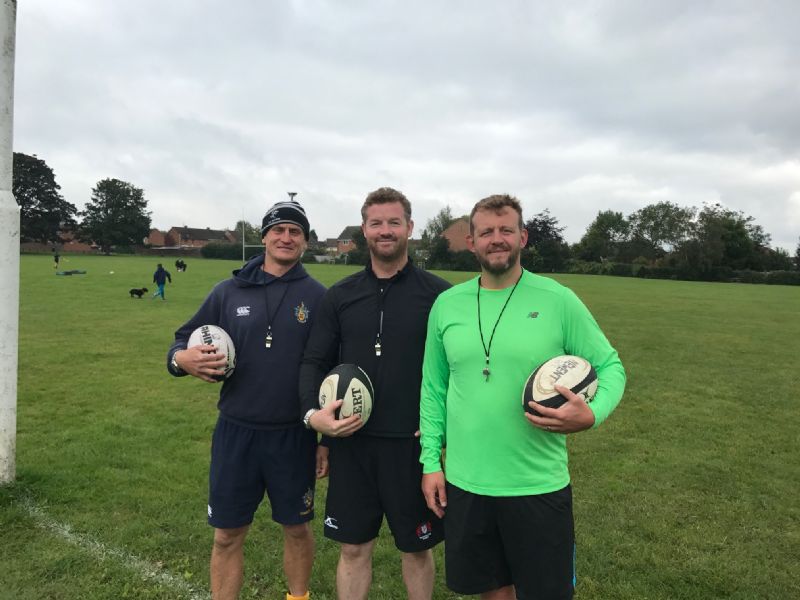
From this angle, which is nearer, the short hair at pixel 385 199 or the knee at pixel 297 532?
the short hair at pixel 385 199

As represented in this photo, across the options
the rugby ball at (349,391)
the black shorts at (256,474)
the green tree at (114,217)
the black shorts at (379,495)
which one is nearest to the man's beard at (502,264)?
the rugby ball at (349,391)

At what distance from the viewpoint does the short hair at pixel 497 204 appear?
2.76 metres

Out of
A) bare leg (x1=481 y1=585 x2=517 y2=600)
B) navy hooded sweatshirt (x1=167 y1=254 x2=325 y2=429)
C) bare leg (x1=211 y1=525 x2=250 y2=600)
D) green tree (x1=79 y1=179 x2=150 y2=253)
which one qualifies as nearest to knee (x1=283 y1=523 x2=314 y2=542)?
bare leg (x1=211 y1=525 x2=250 y2=600)

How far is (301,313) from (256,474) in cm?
102

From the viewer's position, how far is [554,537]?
254cm

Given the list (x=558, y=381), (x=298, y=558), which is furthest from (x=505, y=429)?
(x=298, y=558)

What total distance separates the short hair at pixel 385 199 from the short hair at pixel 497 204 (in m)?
0.46

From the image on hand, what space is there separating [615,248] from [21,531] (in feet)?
331

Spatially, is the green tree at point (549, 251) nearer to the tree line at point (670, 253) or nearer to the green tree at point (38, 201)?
the tree line at point (670, 253)

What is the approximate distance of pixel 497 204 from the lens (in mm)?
2758

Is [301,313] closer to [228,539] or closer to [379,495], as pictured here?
[379,495]

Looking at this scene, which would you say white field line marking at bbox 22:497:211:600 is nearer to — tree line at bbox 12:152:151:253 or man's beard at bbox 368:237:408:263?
man's beard at bbox 368:237:408:263

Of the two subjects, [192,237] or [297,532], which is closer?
[297,532]

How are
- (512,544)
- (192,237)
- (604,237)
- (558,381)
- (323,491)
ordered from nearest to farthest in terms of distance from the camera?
1. (558,381)
2. (512,544)
3. (323,491)
4. (604,237)
5. (192,237)
